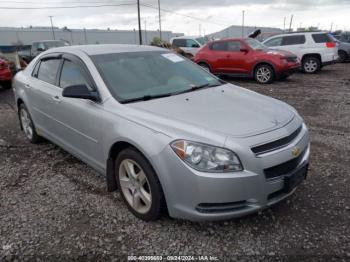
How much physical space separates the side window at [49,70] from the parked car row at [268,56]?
26.0ft

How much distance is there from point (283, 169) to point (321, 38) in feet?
38.6

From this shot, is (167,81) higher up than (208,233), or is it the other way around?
(167,81)

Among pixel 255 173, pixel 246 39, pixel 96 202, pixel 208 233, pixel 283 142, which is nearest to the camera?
pixel 255 173

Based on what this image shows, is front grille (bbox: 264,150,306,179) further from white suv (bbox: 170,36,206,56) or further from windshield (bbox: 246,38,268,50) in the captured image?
white suv (bbox: 170,36,206,56)

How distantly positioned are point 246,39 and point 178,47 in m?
7.19

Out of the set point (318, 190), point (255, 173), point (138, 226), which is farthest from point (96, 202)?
point (318, 190)

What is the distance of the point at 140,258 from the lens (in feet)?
8.09

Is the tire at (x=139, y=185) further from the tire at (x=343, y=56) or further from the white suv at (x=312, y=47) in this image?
the tire at (x=343, y=56)

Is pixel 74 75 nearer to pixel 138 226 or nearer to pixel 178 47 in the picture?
pixel 138 226

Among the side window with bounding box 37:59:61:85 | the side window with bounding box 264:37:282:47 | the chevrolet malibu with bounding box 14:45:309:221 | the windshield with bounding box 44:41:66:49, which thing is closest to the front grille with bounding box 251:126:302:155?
the chevrolet malibu with bounding box 14:45:309:221

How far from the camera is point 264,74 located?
35.0 feet

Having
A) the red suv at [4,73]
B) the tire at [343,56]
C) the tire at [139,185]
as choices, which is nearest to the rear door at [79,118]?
the tire at [139,185]

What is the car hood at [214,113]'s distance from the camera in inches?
97.8

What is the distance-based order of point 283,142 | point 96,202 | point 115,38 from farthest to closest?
point 115,38
point 96,202
point 283,142
